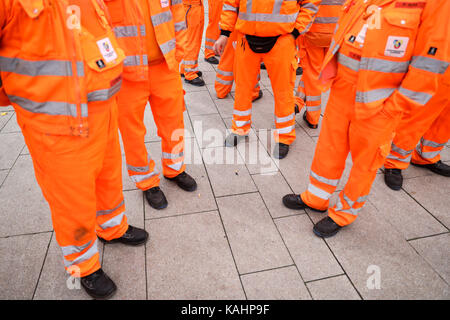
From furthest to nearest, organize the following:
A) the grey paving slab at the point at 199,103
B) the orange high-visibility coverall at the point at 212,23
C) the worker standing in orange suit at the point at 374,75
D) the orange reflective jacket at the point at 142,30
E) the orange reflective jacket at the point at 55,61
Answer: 1. the orange high-visibility coverall at the point at 212,23
2. the grey paving slab at the point at 199,103
3. the orange reflective jacket at the point at 142,30
4. the worker standing in orange suit at the point at 374,75
5. the orange reflective jacket at the point at 55,61

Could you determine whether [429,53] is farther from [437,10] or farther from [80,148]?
[80,148]

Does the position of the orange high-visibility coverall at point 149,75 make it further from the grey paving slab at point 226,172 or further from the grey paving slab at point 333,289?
the grey paving slab at point 333,289

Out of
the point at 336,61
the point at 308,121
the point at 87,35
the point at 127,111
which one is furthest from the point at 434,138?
the point at 87,35

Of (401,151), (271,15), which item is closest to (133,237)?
(271,15)

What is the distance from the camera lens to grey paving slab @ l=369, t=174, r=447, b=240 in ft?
9.05

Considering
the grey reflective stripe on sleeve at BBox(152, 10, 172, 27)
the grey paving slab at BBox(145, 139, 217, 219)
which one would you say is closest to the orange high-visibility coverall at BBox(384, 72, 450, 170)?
the grey paving slab at BBox(145, 139, 217, 219)

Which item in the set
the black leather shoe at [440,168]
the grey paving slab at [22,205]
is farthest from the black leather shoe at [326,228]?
the grey paving slab at [22,205]

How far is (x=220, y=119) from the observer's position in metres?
4.36

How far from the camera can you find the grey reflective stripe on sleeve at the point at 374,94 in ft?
6.47

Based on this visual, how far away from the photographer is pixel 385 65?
75.0 inches

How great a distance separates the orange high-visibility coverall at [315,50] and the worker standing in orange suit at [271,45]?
48 cm

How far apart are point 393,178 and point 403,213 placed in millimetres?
472

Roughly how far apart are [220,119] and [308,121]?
1265 mm

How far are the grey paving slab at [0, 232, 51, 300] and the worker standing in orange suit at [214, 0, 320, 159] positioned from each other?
2.45 meters
